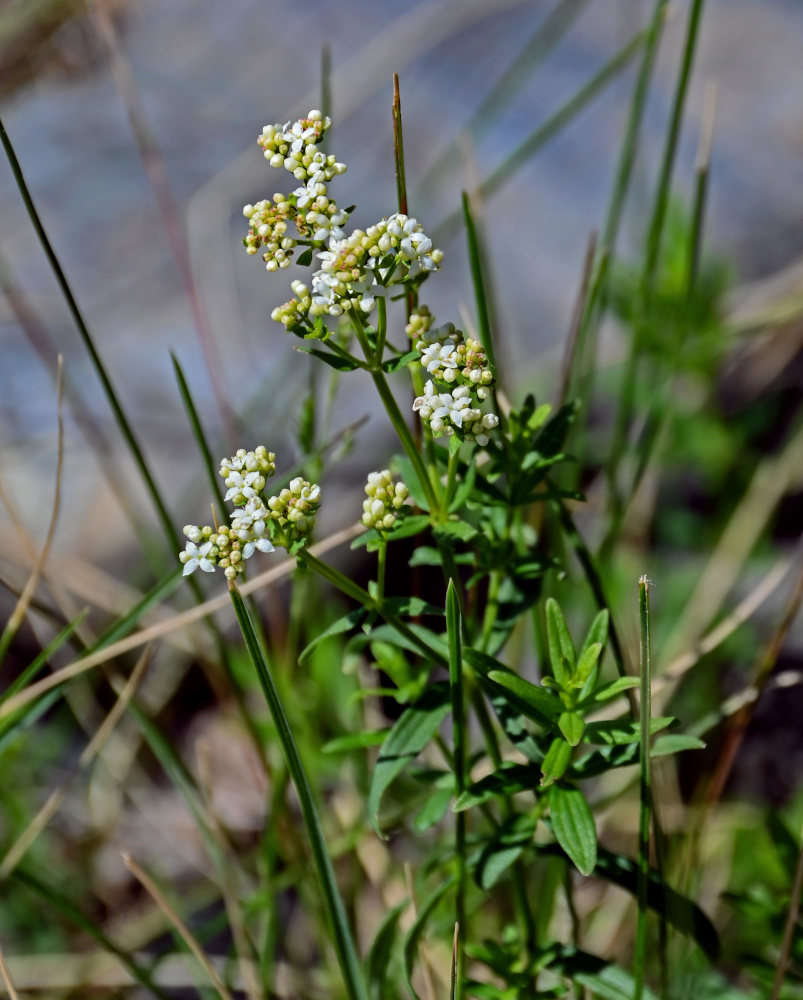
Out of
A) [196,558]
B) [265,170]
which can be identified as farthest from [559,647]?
[265,170]

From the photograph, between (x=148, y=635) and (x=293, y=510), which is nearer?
(x=293, y=510)

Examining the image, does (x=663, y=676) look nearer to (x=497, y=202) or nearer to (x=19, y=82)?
(x=497, y=202)

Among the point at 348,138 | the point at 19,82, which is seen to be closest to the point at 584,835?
the point at 348,138

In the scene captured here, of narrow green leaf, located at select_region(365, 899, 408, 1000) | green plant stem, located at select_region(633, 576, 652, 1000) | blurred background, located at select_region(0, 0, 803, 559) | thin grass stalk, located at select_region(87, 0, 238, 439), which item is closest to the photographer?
green plant stem, located at select_region(633, 576, 652, 1000)

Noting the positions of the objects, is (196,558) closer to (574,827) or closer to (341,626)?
(341,626)

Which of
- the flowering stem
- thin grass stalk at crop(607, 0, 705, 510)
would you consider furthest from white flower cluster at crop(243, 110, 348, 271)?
thin grass stalk at crop(607, 0, 705, 510)

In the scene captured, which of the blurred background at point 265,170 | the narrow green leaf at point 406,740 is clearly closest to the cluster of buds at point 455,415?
the narrow green leaf at point 406,740

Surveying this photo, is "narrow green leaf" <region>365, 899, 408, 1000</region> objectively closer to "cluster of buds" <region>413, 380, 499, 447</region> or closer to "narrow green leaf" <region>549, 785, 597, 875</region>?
"narrow green leaf" <region>549, 785, 597, 875</region>

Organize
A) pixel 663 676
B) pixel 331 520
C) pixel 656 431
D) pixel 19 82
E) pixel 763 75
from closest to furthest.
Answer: pixel 663 676 < pixel 656 431 < pixel 331 520 < pixel 763 75 < pixel 19 82
